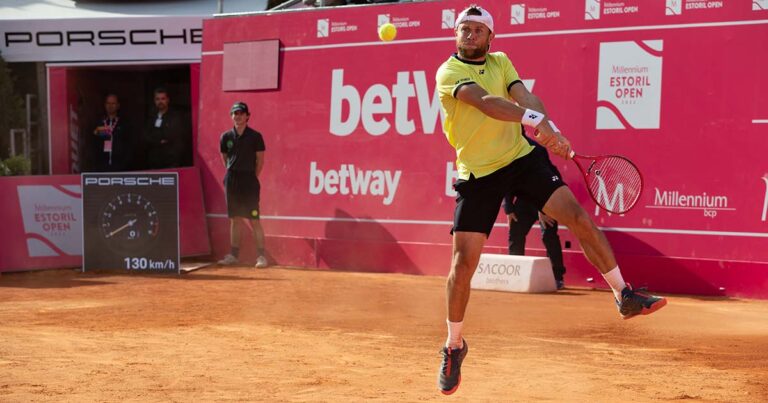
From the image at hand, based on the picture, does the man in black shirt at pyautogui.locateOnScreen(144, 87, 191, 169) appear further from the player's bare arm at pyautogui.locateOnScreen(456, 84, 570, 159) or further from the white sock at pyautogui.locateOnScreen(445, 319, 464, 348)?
the player's bare arm at pyautogui.locateOnScreen(456, 84, 570, 159)

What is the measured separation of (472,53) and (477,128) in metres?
0.47

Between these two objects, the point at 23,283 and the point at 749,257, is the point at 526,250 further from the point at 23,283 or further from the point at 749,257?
the point at 23,283

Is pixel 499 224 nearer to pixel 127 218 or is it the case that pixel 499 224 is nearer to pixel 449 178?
pixel 449 178

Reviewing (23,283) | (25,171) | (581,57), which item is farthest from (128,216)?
(581,57)

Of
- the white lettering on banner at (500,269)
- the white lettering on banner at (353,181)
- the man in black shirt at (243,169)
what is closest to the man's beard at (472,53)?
the white lettering on banner at (500,269)

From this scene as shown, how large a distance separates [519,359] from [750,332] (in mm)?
2655

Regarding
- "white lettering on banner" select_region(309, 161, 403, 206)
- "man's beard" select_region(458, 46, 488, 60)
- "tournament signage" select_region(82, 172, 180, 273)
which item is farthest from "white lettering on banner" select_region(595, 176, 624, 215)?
"tournament signage" select_region(82, 172, 180, 273)

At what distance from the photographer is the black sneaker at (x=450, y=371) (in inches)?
267

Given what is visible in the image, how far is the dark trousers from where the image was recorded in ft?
43.4

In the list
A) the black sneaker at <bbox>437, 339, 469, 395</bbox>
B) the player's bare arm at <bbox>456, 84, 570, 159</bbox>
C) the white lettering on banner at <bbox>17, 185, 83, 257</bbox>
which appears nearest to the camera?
the player's bare arm at <bbox>456, 84, 570, 159</bbox>

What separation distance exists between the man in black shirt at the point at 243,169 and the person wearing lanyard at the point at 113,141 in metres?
2.82

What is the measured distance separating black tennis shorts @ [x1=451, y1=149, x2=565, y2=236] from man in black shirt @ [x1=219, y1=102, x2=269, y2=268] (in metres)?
9.16

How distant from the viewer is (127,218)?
15.3 m

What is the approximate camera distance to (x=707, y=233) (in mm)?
12844
